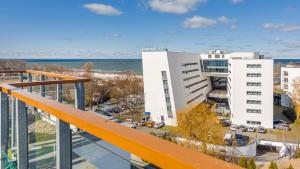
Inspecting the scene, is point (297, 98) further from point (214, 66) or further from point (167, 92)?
point (167, 92)

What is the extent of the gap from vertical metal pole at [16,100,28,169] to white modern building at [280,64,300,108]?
28046 mm

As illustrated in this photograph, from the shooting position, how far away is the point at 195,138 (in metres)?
13.0

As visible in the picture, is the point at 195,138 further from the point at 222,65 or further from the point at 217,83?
the point at 217,83

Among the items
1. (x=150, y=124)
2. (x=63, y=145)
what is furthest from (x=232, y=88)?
(x=63, y=145)

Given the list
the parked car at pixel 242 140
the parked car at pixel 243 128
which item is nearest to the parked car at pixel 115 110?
the parked car at pixel 243 128

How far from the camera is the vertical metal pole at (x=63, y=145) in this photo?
148cm

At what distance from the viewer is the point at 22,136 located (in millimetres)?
2143

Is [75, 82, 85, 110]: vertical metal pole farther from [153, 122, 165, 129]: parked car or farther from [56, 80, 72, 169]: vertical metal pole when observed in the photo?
[153, 122, 165, 129]: parked car

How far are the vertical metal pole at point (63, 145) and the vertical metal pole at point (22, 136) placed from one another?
0.79 metres

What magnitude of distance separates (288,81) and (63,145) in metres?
30.7

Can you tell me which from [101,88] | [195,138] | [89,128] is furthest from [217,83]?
[89,128]

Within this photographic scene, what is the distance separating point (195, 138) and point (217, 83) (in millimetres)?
22004

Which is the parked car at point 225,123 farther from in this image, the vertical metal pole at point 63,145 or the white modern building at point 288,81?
the vertical metal pole at point 63,145

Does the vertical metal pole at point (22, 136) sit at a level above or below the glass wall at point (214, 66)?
below
